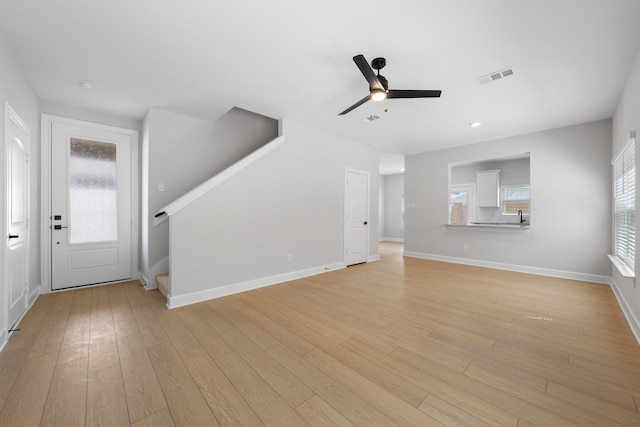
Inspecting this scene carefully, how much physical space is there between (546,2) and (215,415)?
3.60m

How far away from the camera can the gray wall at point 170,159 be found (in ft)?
12.7

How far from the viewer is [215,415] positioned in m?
1.47

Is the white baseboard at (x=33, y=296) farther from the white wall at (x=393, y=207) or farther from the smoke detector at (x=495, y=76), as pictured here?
the white wall at (x=393, y=207)

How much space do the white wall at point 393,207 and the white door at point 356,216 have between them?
182 inches

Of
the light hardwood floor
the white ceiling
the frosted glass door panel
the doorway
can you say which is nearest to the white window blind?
the light hardwood floor

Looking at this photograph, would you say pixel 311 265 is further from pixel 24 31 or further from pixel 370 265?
pixel 24 31

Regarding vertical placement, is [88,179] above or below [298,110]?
below

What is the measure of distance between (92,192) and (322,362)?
4.34 metres

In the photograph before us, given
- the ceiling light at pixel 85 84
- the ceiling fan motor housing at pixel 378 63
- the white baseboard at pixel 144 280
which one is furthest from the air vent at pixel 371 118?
the white baseboard at pixel 144 280

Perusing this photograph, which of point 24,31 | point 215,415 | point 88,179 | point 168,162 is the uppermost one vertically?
point 24,31

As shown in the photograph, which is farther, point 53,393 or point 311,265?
point 311,265

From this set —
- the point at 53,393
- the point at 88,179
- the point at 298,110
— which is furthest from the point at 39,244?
the point at 298,110

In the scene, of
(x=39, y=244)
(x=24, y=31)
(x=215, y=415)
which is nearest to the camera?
(x=215, y=415)

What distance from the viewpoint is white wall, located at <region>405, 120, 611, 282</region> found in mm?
4305
